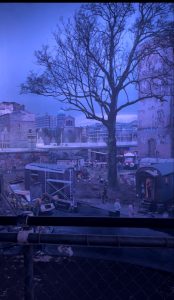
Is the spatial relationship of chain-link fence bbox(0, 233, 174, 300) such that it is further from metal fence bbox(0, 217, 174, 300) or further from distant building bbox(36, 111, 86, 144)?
distant building bbox(36, 111, 86, 144)

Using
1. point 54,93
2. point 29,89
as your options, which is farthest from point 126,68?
point 29,89

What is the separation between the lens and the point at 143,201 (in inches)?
82.2

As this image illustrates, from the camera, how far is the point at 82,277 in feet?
8.21

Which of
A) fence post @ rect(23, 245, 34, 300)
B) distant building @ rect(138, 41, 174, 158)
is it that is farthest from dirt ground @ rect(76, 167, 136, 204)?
fence post @ rect(23, 245, 34, 300)

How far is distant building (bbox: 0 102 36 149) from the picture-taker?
1.95 m

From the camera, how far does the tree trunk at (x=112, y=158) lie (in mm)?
1987

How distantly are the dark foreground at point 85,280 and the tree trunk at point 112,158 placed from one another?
760mm

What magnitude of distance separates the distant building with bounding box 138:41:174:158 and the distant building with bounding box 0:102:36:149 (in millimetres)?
733

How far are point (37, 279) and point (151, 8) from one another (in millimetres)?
2228

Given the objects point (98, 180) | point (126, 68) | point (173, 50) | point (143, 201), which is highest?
point (173, 50)

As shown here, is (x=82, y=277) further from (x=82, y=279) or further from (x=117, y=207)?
(x=117, y=207)

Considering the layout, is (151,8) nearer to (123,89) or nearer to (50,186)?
(123,89)

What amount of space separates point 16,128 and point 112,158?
670mm

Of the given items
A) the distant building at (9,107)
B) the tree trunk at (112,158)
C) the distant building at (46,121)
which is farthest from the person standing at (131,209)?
the distant building at (9,107)
